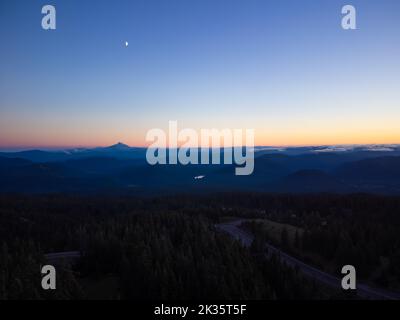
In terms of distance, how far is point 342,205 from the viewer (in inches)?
3706

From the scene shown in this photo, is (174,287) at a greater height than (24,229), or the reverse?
(174,287)

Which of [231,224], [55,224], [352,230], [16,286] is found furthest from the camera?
[55,224]

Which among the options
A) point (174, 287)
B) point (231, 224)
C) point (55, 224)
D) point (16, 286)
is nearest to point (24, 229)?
point (55, 224)

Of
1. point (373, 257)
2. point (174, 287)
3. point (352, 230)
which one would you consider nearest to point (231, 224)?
point (352, 230)

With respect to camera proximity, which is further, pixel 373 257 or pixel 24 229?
pixel 24 229

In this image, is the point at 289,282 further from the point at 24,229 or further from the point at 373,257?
the point at 24,229

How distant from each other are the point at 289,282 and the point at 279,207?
8350 cm
